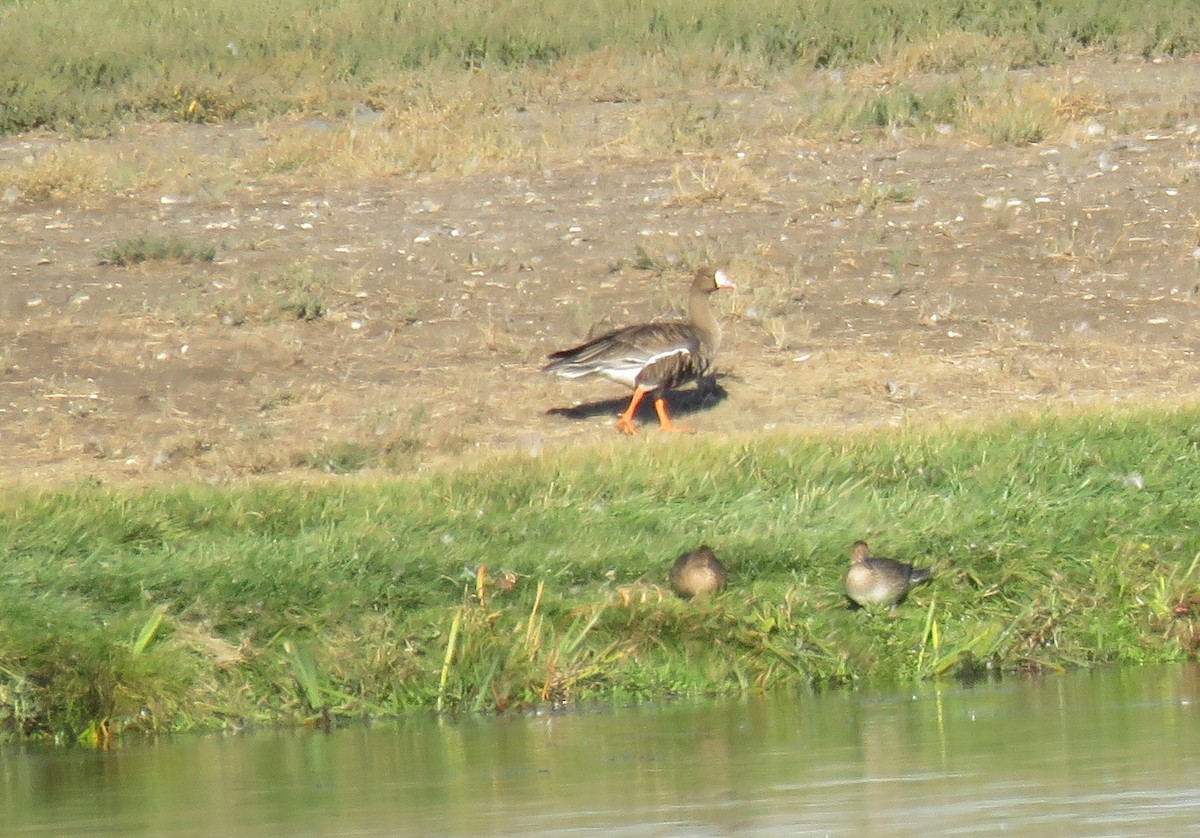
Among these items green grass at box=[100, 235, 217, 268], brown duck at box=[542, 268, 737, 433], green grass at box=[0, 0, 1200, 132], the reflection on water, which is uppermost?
green grass at box=[0, 0, 1200, 132]

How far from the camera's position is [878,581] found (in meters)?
8.23

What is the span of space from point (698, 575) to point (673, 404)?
5141mm

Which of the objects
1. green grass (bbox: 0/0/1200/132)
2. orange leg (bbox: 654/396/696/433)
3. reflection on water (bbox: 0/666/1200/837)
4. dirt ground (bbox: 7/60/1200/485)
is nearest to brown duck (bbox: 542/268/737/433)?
orange leg (bbox: 654/396/696/433)

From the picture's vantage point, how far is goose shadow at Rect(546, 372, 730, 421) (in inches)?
519

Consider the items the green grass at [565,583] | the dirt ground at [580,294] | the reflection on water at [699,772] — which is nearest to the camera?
the reflection on water at [699,772]

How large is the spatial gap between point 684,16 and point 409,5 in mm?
3226

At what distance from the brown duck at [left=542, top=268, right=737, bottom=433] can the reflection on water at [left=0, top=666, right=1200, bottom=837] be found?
14.7 feet

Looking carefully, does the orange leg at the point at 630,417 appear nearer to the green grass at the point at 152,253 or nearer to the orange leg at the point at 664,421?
the orange leg at the point at 664,421

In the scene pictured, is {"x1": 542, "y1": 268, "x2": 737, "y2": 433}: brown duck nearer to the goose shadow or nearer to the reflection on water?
the goose shadow

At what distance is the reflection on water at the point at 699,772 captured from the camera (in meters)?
5.83

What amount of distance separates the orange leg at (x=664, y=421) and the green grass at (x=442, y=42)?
8.71m

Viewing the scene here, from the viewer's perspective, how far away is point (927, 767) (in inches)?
255

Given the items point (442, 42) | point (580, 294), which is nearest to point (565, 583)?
point (580, 294)

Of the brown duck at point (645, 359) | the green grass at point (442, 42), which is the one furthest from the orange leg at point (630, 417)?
the green grass at point (442, 42)
